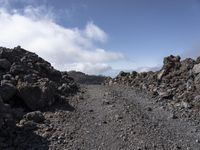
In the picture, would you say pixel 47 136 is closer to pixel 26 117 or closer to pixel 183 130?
pixel 26 117

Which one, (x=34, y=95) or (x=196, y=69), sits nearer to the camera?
(x=34, y=95)

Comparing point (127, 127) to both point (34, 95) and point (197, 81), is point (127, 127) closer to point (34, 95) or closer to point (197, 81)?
point (34, 95)

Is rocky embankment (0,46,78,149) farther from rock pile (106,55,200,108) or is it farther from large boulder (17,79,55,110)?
rock pile (106,55,200,108)

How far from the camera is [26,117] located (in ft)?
50.4

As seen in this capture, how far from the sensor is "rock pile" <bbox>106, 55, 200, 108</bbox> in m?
20.0

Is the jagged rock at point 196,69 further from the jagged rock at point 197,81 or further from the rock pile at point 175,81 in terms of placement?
the jagged rock at point 197,81

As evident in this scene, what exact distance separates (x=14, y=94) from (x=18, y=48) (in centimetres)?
786

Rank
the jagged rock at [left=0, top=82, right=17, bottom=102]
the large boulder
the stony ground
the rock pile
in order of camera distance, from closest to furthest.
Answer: the stony ground, the jagged rock at [left=0, top=82, right=17, bottom=102], the large boulder, the rock pile

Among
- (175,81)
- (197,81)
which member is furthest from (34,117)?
(175,81)

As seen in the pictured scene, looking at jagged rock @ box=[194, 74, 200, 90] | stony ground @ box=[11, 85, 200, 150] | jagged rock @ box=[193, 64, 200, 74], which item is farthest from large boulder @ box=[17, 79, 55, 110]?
jagged rock @ box=[193, 64, 200, 74]

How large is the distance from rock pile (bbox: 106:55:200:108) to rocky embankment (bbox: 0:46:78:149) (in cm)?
460

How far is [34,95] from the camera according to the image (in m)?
16.9

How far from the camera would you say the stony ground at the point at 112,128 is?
45.4 feet

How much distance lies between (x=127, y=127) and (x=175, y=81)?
7.97 m
